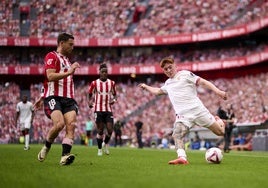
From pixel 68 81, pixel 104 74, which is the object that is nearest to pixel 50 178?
pixel 68 81

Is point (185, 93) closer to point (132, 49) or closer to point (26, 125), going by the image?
point (26, 125)

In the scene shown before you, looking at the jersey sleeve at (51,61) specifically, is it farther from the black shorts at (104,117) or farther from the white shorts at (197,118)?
the black shorts at (104,117)

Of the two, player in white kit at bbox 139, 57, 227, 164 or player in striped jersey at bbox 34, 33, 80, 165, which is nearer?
player in striped jersey at bbox 34, 33, 80, 165

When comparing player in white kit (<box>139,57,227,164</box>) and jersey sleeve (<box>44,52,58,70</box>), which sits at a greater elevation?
jersey sleeve (<box>44,52,58,70</box>)

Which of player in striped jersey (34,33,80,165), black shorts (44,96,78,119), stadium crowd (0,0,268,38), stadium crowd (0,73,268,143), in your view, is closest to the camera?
→ player in striped jersey (34,33,80,165)

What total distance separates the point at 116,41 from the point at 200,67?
1044 centimetres

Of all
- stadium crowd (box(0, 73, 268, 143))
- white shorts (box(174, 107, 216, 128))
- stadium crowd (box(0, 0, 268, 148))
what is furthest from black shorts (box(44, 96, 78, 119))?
stadium crowd (box(0, 0, 268, 148))

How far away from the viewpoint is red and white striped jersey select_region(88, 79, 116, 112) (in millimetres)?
16797

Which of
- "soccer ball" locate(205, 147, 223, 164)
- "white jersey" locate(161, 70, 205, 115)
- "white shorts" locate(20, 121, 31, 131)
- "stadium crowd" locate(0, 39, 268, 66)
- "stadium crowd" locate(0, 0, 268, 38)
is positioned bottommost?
"soccer ball" locate(205, 147, 223, 164)

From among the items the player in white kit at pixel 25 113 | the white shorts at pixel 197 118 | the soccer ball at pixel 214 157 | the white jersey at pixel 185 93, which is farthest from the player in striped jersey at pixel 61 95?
the player in white kit at pixel 25 113

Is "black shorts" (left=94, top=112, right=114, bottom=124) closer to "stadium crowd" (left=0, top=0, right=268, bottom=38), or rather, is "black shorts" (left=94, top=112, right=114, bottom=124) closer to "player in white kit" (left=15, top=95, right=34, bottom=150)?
Answer: "player in white kit" (left=15, top=95, right=34, bottom=150)

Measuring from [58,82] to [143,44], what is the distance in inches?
1735

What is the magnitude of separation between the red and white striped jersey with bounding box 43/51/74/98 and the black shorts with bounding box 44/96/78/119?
82 mm

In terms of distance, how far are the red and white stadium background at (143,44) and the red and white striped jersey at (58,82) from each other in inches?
1367
